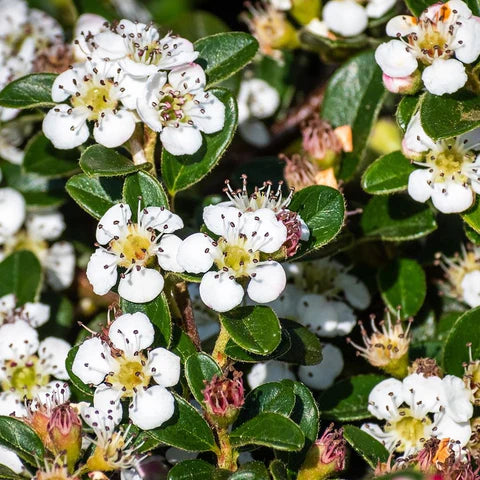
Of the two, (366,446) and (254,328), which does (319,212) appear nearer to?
(254,328)

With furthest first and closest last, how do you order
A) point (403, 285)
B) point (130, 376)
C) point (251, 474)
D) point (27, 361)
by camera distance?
point (403, 285) → point (27, 361) → point (130, 376) → point (251, 474)

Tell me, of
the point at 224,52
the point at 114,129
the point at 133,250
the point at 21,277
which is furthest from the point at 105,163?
the point at 21,277

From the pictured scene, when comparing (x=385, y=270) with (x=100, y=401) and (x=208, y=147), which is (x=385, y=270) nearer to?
(x=208, y=147)

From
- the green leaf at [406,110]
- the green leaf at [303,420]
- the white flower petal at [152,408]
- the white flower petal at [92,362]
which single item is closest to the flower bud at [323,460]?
the green leaf at [303,420]

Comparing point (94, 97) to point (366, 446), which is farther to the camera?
point (94, 97)

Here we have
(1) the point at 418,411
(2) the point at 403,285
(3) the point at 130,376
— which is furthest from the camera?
(2) the point at 403,285

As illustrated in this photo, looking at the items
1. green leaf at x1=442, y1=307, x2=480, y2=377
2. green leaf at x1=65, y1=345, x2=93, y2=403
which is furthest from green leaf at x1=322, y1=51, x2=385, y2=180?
green leaf at x1=65, y1=345, x2=93, y2=403

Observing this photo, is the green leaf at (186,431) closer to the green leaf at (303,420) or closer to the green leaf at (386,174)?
the green leaf at (303,420)

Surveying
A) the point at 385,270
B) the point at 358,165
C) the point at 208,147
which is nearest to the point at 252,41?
the point at 208,147
